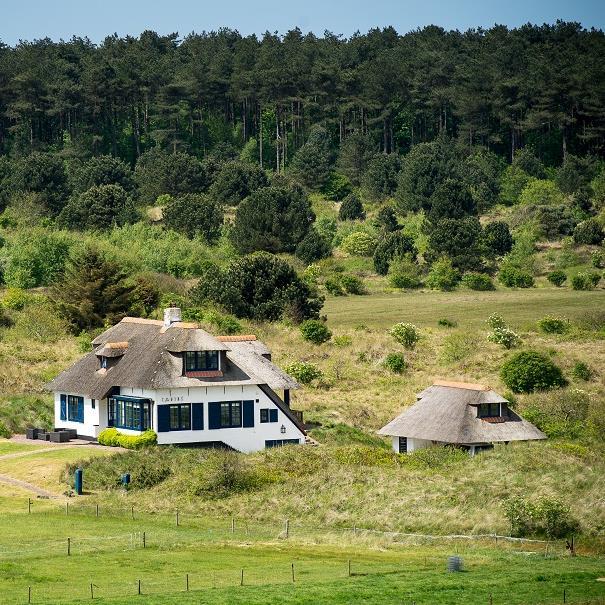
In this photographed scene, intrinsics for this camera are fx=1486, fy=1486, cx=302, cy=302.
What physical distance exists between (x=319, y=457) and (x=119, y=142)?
9419 centimetres

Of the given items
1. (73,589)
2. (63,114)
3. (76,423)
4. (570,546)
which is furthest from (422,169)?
(73,589)

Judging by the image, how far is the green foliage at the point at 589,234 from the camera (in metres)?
119

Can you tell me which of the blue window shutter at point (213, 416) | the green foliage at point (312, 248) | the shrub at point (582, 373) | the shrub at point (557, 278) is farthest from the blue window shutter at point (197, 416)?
the shrub at point (557, 278)

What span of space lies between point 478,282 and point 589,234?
43.5ft

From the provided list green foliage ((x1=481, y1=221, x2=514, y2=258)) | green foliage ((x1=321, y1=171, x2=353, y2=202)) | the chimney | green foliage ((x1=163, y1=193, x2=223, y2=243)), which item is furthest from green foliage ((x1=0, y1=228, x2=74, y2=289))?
green foliage ((x1=321, y1=171, x2=353, y2=202))

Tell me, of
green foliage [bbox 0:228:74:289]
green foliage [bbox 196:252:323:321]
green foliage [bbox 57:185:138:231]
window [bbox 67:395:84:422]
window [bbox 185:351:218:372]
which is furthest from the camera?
green foliage [bbox 57:185:138:231]

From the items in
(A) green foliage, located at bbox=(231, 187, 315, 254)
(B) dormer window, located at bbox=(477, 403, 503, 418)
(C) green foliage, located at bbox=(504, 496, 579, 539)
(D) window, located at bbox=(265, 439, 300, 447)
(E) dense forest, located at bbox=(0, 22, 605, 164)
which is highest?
(E) dense forest, located at bbox=(0, 22, 605, 164)

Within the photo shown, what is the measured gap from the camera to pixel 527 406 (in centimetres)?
7944

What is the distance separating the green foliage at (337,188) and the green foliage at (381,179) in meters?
2.76

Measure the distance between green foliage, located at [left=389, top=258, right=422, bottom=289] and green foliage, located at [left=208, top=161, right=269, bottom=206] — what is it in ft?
69.6

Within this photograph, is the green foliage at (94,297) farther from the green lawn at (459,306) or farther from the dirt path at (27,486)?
the dirt path at (27,486)

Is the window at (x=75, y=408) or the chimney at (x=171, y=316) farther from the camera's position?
the chimney at (x=171, y=316)

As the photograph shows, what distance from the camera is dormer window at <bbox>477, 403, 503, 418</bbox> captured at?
69.5 m

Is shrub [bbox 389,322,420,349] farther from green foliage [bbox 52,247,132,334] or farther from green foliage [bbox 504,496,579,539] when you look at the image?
green foliage [bbox 504,496,579,539]
